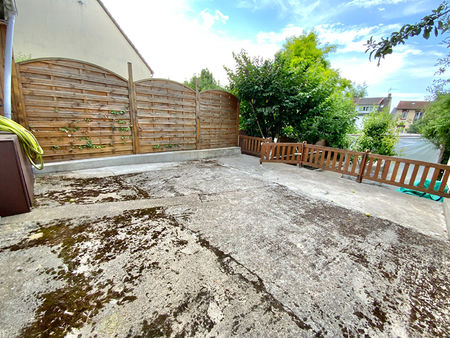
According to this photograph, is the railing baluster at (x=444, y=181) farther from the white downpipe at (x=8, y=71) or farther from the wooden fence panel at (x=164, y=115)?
the white downpipe at (x=8, y=71)

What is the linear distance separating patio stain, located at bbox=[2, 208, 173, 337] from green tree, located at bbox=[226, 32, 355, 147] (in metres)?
5.69

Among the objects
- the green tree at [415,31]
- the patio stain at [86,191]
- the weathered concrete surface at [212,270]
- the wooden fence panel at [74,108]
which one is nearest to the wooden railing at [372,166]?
the weathered concrete surface at [212,270]

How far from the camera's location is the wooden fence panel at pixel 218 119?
5.97m

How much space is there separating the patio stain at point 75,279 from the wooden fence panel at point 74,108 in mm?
2573

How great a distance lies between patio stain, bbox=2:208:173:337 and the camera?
1080 mm

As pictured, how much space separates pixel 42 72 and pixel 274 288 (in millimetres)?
5111

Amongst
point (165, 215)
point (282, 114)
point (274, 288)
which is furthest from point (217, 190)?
point (282, 114)

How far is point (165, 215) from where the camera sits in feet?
7.79

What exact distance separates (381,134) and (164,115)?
25.4 ft

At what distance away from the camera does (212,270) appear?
1.53m

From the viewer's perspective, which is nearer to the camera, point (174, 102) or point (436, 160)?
point (174, 102)

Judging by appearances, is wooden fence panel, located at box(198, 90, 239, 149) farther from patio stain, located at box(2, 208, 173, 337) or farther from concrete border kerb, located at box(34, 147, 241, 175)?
patio stain, located at box(2, 208, 173, 337)

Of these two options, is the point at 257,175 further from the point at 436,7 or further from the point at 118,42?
the point at 118,42

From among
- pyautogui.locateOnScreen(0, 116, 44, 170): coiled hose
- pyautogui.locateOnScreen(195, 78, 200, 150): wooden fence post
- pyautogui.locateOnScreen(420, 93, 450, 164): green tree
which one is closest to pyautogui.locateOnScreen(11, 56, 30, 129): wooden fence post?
pyautogui.locateOnScreen(0, 116, 44, 170): coiled hose
